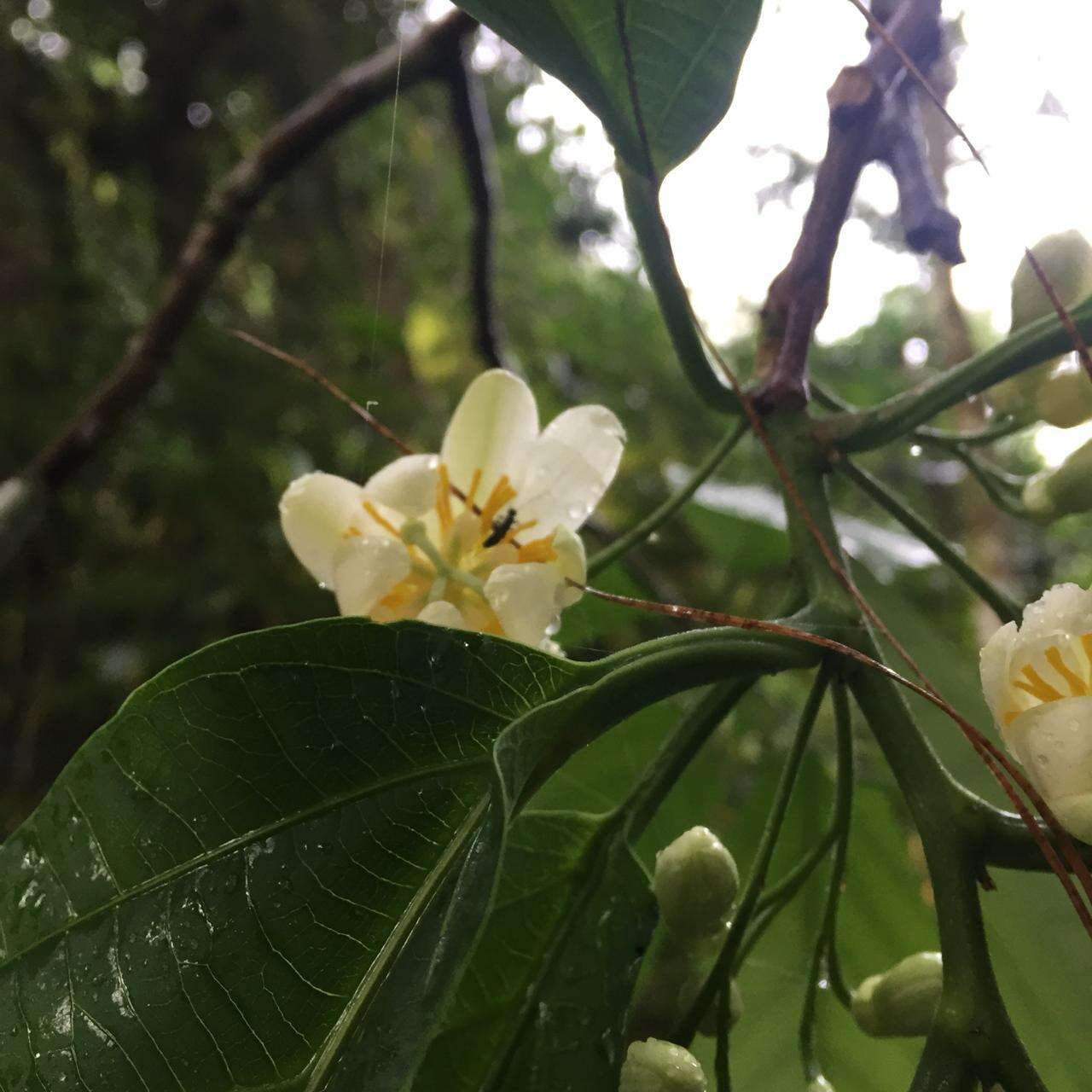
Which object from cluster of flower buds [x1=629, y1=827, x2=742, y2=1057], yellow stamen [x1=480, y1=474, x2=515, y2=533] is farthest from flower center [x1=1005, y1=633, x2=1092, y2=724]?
yellow stamen [x1=480, y1=474, x2=515, y2=533]

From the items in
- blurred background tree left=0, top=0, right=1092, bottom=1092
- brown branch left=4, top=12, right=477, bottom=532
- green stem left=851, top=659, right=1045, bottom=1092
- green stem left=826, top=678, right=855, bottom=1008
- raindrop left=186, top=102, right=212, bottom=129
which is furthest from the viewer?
raindrop left=186, top=102, right=212, bottom=129

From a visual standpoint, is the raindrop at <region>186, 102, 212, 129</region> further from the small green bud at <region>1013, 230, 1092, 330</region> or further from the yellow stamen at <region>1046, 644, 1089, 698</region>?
the yellow stamen at <region>1046, 644, 1089, 698</region>

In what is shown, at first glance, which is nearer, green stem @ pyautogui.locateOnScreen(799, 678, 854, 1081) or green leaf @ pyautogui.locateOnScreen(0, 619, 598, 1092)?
green leaf @ pyautogui.locateOnScreen(0, 619, 598, 1092)

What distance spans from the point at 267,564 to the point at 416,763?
1.08 m

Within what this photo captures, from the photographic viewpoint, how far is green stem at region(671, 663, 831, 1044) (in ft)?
1.00

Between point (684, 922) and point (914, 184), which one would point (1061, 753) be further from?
point (914, 184)

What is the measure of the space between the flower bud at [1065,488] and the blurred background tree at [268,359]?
0.86ft

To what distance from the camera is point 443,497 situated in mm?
413

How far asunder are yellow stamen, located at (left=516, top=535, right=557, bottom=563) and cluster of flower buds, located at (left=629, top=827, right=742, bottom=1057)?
0.41 ft

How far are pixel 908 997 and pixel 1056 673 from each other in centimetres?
11

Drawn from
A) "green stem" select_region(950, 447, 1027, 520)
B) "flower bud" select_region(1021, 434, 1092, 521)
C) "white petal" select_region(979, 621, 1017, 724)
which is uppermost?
"green stem" select_region(950, 447, 1027, 520)

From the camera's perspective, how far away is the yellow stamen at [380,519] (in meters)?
0.41

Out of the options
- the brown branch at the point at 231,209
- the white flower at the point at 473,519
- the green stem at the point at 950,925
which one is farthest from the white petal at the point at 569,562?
the brown branch at the point at 231,209

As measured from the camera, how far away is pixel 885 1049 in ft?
1.26
